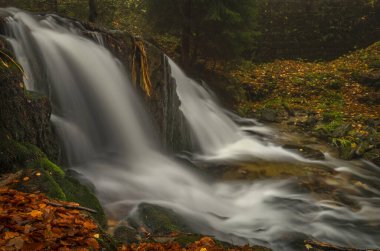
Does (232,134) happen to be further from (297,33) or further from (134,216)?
(297,33)

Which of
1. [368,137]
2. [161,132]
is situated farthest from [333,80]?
[161,132]

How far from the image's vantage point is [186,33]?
553 inches

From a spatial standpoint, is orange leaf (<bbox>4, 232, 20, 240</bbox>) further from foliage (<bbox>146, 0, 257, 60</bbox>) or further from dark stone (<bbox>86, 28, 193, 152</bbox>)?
foliage (<bbox>146, 0, 257, 60</bbox>)

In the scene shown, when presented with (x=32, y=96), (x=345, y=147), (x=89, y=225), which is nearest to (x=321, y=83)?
(x=345, y=147)

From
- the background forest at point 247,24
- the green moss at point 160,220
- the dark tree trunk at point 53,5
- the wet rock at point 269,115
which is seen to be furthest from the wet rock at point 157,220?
the dark tree trunk at point 53,5

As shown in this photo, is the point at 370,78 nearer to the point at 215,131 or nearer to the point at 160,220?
the point at 215,131

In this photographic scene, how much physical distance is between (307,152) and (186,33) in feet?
22.1

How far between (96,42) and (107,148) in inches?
112

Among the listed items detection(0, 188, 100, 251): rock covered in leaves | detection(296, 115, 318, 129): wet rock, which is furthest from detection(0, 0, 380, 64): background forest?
detection(0, 188, 100, 251): rock covered in leaves

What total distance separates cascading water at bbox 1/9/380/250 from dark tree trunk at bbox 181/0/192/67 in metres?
5.32

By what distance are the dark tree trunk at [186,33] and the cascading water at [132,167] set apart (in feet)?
17.5

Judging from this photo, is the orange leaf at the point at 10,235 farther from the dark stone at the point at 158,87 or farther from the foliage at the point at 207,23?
the foliage at the point at 207,23

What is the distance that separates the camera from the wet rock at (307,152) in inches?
386

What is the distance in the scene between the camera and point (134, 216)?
5203mm
